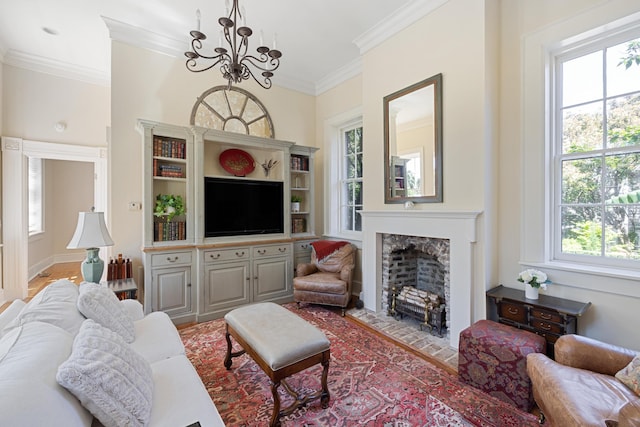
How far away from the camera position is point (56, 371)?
0.98 metres

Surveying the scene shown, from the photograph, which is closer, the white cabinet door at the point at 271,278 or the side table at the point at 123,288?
the side table at the point at 123,288

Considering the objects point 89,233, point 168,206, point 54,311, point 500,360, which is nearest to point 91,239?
point 89,233

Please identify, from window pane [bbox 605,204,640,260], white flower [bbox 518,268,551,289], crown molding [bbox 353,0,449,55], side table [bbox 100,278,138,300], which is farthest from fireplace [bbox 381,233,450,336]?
side table [bbox 100,278,138,300]

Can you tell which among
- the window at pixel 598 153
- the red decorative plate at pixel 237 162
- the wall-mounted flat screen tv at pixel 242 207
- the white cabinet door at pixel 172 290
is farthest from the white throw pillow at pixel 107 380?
the window at pixel 598 153

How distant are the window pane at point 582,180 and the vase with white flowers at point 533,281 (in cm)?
68

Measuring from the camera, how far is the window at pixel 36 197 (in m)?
5.34

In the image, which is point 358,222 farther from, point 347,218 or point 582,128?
point 582,128

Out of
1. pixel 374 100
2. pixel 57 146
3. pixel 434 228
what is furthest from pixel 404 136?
pixel 57 146

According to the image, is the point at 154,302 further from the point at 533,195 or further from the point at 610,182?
the point at 610,182

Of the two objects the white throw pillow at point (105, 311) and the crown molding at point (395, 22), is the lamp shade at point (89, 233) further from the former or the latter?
the crown molding at point (395, 22)

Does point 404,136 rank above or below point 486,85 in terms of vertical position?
below

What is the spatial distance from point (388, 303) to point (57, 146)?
16.5 feet

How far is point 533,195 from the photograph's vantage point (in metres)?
2.38

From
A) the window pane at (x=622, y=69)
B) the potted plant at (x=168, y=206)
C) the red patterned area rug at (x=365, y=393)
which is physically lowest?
the red patterned area rug at (x=365, y=393)
